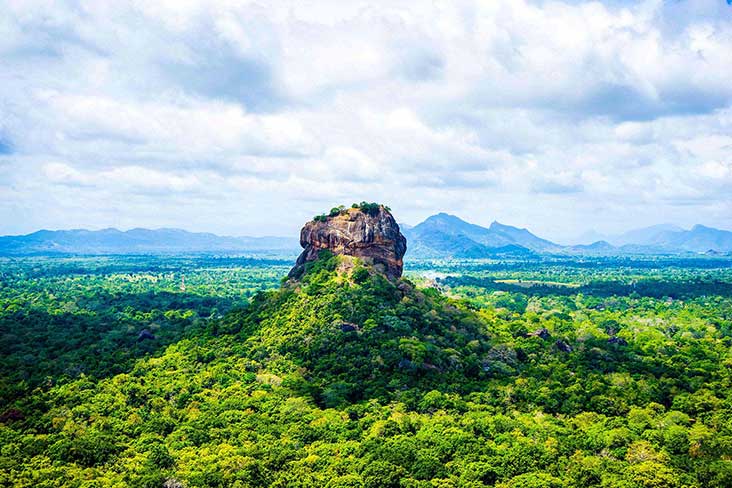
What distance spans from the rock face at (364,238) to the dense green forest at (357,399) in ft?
7.30

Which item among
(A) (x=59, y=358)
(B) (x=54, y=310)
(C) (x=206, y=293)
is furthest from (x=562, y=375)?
(C) (x=206, y=293)

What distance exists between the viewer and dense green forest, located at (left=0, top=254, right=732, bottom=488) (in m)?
28.7

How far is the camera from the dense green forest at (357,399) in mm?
28672

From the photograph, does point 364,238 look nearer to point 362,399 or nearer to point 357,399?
point 357,399

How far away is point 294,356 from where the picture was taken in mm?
45438

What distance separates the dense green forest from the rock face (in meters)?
2.23

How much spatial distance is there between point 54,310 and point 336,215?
54015 mm

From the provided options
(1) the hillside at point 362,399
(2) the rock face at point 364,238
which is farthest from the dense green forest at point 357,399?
(2) the rock face at point 364,238

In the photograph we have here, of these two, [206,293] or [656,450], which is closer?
[656,450]

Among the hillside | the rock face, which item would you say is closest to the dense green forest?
the hillside

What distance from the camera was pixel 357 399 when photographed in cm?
3909

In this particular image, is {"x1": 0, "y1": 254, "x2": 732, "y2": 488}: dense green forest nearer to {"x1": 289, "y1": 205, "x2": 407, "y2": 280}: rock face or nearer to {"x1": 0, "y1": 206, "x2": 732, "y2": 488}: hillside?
{"x1": 0, "y1": 206, "x2": 732, "y2": 488}: hillside

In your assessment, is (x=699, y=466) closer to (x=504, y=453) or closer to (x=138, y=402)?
(x=504, y=453)

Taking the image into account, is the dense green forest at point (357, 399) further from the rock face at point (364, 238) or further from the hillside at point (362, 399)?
the rock face at point (364, 238)
